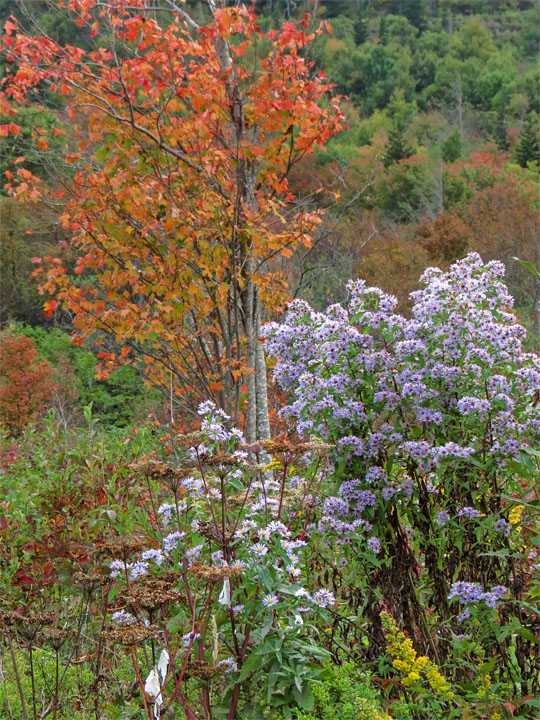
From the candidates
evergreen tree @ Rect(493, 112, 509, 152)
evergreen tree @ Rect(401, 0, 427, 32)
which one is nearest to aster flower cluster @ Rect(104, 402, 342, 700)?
evergreen tree @ Rect(493, 112, 509, 152)

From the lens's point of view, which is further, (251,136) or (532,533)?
(251,136)

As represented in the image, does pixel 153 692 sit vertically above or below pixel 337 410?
below

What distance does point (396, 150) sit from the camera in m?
27.3

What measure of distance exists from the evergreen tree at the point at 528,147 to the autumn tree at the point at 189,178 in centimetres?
2446

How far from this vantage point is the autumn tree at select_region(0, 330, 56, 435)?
10.7 m

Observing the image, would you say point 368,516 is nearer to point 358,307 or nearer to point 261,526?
point 261,526

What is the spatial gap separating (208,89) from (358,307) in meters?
2.39

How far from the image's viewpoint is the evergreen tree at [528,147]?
89.3 ft

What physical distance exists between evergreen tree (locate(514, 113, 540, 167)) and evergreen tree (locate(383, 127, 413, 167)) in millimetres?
4019

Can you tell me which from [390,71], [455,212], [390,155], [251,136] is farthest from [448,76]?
[251,136]

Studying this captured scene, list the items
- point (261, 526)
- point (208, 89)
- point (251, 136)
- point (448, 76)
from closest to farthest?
point (261, 526)
point (208, 89)
point (251, 136)
point (448, 76)

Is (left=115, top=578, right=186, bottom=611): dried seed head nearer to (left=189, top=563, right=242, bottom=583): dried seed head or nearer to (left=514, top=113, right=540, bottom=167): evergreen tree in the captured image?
(left=189, top=563, right=242, bottom=583): dried seed head

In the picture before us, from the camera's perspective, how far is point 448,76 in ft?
124

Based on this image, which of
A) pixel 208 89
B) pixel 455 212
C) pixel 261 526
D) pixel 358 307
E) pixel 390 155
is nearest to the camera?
pixel 261 526
